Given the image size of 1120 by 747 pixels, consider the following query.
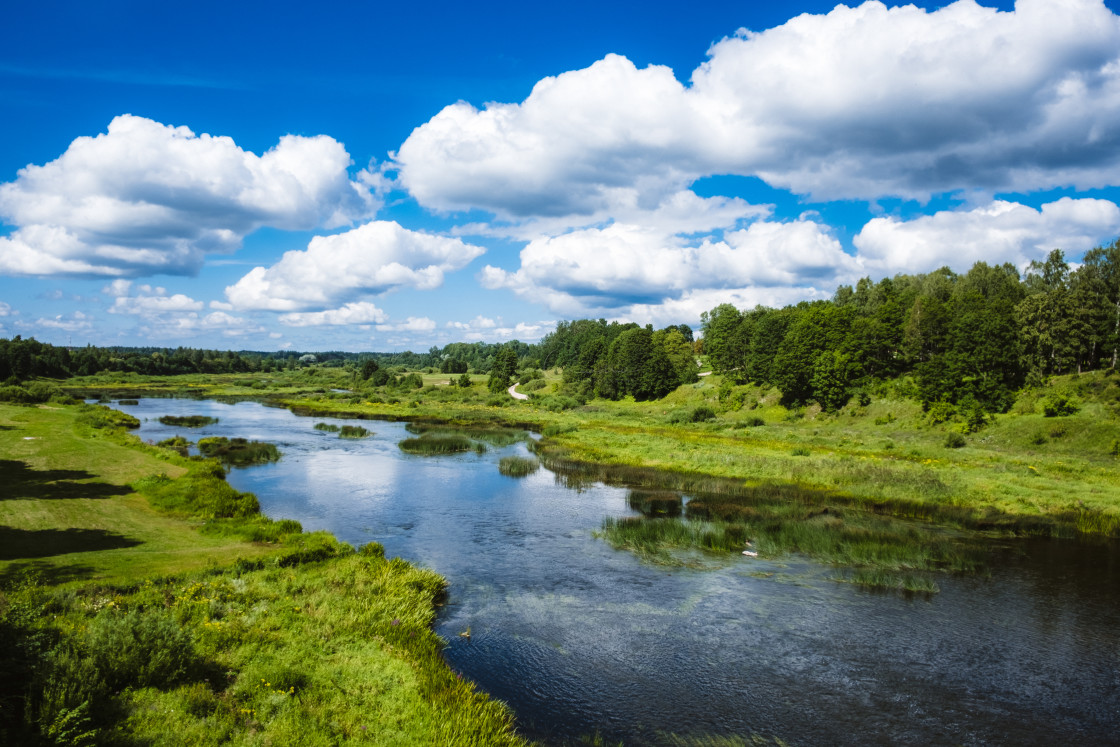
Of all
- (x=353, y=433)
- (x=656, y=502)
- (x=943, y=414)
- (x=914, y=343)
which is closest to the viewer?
(x=656, y=502)

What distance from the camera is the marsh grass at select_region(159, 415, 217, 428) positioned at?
229ft

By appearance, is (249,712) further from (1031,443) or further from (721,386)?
(721,386)

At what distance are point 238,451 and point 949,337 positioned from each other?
77.4 meters

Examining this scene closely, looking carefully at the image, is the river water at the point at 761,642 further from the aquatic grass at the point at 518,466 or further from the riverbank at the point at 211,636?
the aquatic grass at the point at 518,466

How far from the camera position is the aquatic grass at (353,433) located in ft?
214

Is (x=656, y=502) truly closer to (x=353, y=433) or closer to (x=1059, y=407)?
(x=353, y=433)

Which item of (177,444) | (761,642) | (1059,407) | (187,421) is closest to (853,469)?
(761,642)

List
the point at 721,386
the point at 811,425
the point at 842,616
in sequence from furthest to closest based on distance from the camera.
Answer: the point at 721,386 → the point at 811,425 → the point at 842,616

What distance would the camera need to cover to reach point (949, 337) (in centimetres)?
6944

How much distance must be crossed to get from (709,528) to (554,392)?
326 ft

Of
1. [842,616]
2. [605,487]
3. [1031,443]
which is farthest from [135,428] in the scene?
[1031,443]

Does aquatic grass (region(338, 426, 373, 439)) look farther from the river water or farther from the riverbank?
the riverbank

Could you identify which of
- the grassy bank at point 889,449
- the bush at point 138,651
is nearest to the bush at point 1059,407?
the grassy bank at point 889,449

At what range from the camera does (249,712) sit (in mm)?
11172
